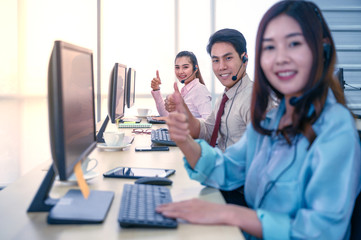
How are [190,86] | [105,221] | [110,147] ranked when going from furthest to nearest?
[190,86]
[110,147]
[105,221]

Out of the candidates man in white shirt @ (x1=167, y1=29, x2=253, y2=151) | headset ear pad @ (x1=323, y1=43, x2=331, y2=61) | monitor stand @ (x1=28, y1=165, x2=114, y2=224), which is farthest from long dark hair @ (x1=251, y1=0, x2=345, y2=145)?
man in white shirt @ (x1=167, y1=29, x2=253, y2=151)

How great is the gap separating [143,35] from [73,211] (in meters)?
3.80

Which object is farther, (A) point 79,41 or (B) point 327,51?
(A) point 79,41

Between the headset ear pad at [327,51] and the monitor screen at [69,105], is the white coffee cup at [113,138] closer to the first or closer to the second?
the monitor screen at [69,105]

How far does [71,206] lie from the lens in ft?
2.70

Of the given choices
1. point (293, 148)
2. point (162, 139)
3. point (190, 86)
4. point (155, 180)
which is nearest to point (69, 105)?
point (155, 180)

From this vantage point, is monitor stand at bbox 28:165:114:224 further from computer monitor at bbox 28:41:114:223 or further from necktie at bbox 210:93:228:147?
necktie at bbox 210:93:228:147

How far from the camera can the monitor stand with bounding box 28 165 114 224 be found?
77cm

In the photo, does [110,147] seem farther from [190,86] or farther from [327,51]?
[190,86]

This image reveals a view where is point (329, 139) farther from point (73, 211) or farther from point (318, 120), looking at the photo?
point (73, 211)

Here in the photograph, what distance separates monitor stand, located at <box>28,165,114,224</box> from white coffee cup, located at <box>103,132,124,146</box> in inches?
28.2

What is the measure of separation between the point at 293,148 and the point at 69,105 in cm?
58

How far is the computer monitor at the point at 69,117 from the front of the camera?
71 cm

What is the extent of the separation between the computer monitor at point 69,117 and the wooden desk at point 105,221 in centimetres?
3
